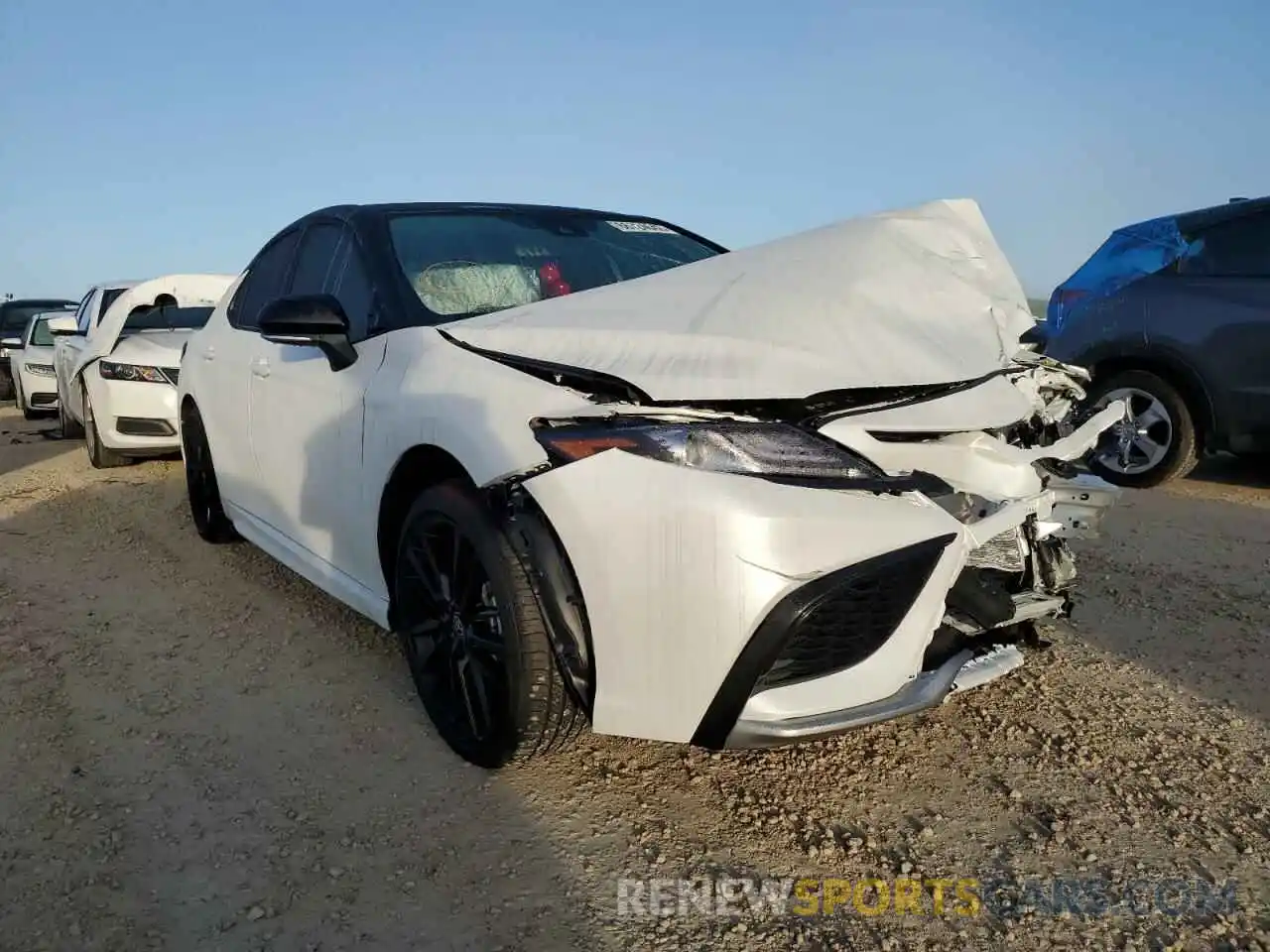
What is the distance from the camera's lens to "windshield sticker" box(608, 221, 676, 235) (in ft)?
12.4

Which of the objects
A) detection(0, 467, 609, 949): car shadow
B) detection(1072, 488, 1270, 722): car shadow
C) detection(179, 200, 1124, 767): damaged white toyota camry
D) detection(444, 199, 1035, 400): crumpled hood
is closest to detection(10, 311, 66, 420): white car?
detection(0, 467, 609, 949): car shadow

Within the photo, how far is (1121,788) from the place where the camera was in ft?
8.20

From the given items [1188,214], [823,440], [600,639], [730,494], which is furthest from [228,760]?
[1188,214]

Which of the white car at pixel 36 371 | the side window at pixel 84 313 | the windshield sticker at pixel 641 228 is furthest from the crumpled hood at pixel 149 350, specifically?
the white car at pixel 36 371

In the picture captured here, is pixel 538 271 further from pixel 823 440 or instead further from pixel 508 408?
pixel 823 440

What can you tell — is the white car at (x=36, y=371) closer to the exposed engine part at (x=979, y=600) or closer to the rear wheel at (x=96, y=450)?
the rear wheel at (x=96, y=450)

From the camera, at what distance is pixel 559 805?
2447 mm

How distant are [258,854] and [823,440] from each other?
1.61 meters

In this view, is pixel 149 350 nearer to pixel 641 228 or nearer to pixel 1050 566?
pixel 641 228

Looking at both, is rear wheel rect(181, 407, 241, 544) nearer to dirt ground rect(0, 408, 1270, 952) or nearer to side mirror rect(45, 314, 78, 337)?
dirt ground rect(0, 408, 1270, 952)

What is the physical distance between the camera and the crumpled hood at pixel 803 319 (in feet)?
7.24

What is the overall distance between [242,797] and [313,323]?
4.29ft

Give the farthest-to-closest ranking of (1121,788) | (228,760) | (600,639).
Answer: (228,760), (1121,788), (600,639)

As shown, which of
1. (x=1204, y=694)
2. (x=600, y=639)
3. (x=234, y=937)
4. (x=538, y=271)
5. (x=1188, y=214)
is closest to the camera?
(x=234, y=937)
